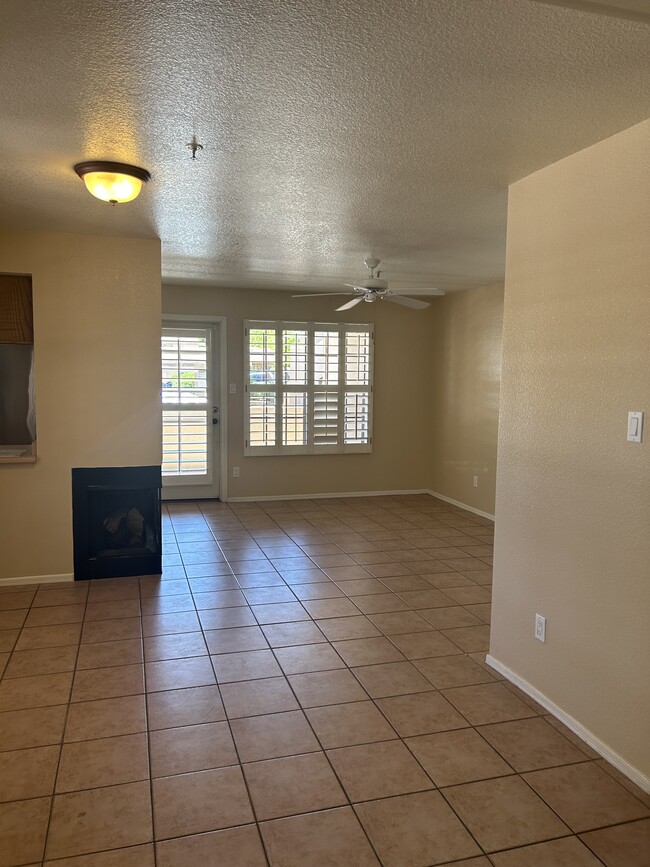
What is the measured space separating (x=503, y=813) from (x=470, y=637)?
1471 mm

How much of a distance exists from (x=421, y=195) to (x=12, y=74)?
192 centimetres

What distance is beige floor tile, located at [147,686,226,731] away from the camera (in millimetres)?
2684

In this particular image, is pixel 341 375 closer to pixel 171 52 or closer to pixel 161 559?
pixel 161 559

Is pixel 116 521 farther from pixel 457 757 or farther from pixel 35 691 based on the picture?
pixel 457 757

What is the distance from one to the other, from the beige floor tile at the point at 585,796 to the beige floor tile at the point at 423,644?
1033mm

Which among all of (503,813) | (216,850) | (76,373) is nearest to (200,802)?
(216,850)

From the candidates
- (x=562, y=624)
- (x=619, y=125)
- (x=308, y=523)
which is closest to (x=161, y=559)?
(x=308, y=523)

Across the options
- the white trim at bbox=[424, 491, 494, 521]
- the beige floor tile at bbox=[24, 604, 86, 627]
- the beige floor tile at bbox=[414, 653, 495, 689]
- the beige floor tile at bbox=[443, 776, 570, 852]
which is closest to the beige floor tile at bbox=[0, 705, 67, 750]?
the beige floor tile at bbox=[24, 604, 86, 627]

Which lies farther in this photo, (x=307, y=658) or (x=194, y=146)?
(x=307, y=658)

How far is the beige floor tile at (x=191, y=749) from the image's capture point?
7.80 ft

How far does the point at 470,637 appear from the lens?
3.60m

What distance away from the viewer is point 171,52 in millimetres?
1812

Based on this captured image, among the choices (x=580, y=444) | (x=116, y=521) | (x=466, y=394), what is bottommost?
(x=116, y=521)

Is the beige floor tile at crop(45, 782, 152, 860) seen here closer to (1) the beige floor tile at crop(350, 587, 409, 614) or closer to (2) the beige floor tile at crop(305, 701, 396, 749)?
(2) the beige floor tile at crop(305, 701, 396, 749)
